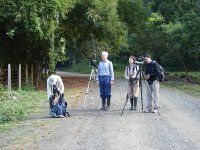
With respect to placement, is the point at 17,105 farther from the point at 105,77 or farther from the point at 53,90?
the point at 105,77

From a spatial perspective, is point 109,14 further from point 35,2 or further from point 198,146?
point 198,146

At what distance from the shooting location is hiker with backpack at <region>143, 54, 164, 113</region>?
49.1 feet

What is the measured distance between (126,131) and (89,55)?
4138 cm

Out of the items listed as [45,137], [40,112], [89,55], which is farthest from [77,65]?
[45,137]

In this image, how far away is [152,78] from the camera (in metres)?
15.1

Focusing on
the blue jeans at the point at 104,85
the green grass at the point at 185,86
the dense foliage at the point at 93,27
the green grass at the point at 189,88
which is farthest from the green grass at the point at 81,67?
the blue jeans at the point at 104,85

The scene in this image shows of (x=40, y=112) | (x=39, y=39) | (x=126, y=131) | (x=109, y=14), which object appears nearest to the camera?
(x=126, y=131)

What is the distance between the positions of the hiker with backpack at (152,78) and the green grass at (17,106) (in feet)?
12.2

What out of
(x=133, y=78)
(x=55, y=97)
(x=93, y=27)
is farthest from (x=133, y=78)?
(x=93, y=27)

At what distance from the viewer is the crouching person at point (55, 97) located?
45.3ft

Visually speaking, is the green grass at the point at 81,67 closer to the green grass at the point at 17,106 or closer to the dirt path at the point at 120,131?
the green grass at the point at 17,106

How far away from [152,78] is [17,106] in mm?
4869

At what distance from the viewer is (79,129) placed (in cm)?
1173

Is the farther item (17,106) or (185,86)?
(185,86)
